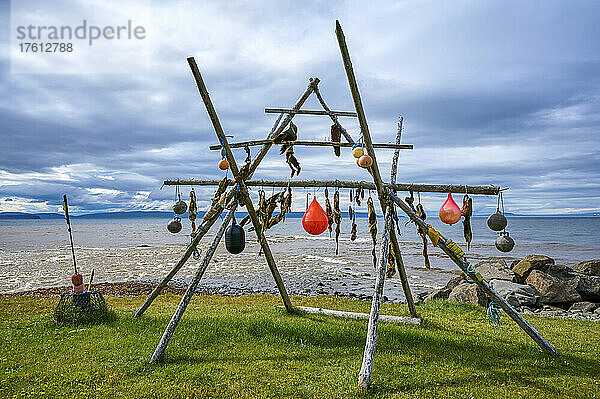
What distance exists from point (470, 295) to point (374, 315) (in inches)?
299

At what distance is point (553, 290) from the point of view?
14.4 m

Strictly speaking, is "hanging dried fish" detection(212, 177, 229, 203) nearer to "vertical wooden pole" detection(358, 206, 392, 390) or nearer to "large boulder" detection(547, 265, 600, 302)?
"vertical wooden pole" detection(358, 206, 392, 390)

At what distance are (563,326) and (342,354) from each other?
6.46 meters

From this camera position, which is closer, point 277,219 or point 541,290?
point 277,219

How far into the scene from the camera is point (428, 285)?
743 inches

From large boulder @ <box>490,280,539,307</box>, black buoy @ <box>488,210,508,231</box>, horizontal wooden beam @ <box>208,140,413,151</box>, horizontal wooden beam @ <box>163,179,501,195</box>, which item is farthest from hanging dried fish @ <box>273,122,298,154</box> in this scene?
large boulder @ <box>490,280,539,307</box>

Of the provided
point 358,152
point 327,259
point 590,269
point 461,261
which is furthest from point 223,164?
point 327,259

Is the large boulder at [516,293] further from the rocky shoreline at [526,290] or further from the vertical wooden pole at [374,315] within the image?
the vertical wooden pole at [374,315]

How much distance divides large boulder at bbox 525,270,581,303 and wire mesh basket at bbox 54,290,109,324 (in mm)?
15040

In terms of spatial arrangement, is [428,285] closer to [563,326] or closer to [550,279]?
[550,279]

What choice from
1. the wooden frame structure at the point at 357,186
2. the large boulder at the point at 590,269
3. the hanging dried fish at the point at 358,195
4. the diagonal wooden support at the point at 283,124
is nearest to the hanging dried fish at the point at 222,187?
the wooden frame structure at the point at 357,186

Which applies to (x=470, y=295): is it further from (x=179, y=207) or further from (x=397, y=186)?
(x=179, y=207)

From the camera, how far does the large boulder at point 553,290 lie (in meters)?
14.2

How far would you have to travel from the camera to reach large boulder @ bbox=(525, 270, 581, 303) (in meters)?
14.2
